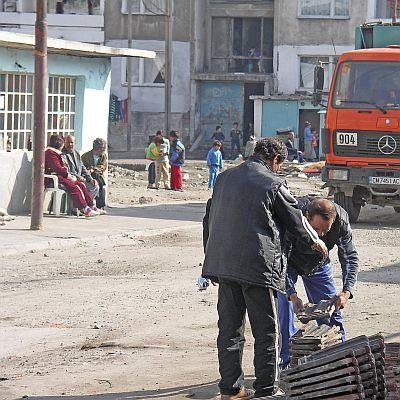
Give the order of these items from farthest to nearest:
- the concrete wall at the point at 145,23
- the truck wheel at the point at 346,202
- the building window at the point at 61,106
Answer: the concrete wall at the point at 145,23 < the building window at the point at 61,106 < the truck wheel at the point at 346,202

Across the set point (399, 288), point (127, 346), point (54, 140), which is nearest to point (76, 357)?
point (127, 346)

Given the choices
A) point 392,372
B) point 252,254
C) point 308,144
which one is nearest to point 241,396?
point 252,254

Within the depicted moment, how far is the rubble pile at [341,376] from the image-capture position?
22.7 ft

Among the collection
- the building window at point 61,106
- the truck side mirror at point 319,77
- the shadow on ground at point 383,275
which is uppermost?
the truck side mirror at point 319,77

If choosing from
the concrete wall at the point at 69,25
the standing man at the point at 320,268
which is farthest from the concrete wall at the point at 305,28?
the standing man at the point at 320,268

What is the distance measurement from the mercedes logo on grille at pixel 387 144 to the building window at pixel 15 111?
6.67 meters

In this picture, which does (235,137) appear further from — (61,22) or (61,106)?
(61,106)

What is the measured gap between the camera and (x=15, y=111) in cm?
2245

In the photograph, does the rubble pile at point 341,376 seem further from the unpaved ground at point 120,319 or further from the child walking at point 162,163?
the child walking at point 162,163

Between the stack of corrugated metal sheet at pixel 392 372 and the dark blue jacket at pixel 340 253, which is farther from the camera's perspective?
the dark blue jacket at pixel 340 253

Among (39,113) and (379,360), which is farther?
(39,113)

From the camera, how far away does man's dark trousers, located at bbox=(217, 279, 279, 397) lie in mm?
7949

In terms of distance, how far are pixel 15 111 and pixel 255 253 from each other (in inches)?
600

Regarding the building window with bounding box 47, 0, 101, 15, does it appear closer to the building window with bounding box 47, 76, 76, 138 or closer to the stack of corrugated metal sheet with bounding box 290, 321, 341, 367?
the building window with bounding box 47, 76, 76, 138
